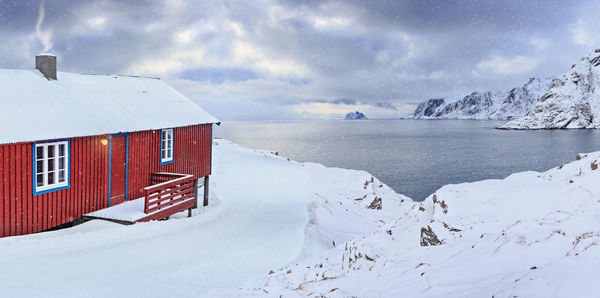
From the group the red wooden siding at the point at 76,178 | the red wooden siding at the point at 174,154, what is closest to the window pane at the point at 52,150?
the red wooden siding at the point at 76,178

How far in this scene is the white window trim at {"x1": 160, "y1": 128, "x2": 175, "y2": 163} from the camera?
18.6m

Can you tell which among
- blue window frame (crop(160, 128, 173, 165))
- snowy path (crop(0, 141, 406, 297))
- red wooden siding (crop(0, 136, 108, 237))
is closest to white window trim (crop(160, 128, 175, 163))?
blue window frame (crop(160, 128, 173, 165))

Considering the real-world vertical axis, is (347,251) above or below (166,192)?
below

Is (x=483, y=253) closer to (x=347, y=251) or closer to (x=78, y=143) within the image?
(x=347, y=251)

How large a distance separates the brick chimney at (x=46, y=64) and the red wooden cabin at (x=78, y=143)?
0.12 feet

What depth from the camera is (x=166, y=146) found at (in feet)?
62.3

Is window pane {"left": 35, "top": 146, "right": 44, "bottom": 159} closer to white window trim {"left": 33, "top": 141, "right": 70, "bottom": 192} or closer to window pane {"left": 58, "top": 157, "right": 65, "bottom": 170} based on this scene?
white window trim {"left": 33, "top": 141, "right": 70, "bottom": 192}

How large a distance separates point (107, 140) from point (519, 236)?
14463mm

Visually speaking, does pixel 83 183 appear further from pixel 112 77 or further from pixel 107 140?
pixel 112 77

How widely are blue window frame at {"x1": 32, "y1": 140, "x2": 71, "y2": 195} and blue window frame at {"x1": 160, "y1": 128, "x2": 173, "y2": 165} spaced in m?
5.22

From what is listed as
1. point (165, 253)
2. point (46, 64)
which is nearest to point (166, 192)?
point (165, 253)

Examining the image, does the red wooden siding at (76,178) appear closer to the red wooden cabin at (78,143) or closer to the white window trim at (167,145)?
the red wooden cabin at (78,143)

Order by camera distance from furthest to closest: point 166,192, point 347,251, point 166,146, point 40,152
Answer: point 166,146 < point 166,192 < point 40,152 < point 347,251

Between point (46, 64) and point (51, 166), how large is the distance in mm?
5179
